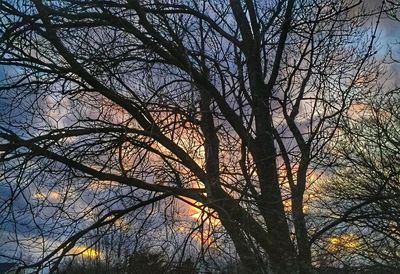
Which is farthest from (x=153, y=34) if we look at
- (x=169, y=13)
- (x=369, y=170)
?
(x=369, y=170)

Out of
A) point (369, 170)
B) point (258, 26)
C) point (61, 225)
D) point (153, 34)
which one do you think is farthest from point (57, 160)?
point (369, 170)

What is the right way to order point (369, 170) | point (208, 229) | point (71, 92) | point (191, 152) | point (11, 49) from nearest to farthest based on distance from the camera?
point (208, 229)
point (191, 152)
point (11, 49)
point (71, 92)
point (369, 170)

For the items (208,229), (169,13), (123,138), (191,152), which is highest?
(169,13)

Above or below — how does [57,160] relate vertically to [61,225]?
above

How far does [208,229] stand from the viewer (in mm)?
7023

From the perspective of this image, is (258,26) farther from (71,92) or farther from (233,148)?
(71,92)

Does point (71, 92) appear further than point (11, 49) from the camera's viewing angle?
Yes

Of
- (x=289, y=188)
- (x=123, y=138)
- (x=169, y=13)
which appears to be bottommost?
(x=289, y=188)

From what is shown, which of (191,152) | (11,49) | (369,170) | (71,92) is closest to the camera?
(191,152)

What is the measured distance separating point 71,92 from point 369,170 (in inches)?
459

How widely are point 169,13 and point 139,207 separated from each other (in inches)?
130

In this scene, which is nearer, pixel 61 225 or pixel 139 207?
pixel 61 225

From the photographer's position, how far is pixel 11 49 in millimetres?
8578

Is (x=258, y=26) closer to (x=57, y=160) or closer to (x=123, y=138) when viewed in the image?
(x=123, y=138)
